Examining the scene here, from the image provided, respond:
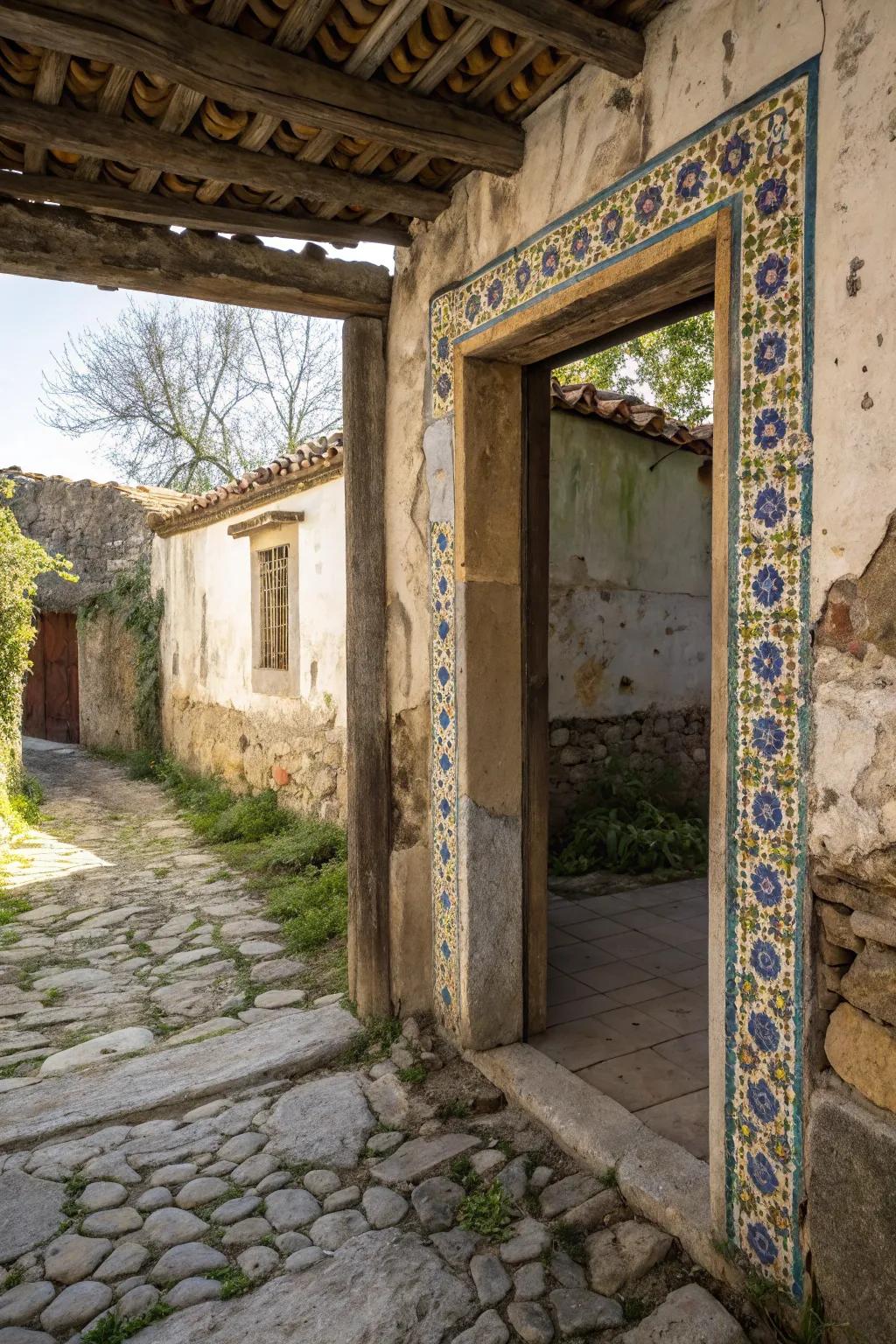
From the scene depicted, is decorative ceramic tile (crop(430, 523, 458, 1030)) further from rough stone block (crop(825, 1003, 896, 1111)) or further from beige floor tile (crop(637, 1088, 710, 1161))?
rough stone block (crop(825, 1003, 896, 1111))

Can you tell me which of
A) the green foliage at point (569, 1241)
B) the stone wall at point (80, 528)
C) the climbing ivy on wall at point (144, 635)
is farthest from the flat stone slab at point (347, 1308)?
the stone wall at point (80, 528)

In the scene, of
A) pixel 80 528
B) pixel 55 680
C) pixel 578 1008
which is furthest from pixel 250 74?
pixel 55 680

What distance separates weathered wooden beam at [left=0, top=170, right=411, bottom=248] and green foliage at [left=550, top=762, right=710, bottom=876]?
4012 mm

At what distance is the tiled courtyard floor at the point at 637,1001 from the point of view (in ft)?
9.92

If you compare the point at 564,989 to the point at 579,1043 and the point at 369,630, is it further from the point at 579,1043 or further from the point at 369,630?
the point at 369,630

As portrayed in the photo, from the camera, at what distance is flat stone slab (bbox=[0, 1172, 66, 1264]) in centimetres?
246

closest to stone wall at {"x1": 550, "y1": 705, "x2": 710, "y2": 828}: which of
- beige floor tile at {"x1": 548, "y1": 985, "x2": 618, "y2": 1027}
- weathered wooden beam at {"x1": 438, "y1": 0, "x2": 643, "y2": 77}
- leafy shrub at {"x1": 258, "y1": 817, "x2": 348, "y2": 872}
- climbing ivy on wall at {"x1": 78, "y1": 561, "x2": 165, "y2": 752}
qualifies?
leafy shrub at {"x1": 258, "y1": 817, "x2": 348, "y2": 872}

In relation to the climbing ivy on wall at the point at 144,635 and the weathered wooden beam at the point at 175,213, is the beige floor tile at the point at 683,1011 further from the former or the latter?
the climbing ivy on wall at the point at 144,635

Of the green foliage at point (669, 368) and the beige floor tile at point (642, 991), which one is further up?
the green foliage at point (669, 368)

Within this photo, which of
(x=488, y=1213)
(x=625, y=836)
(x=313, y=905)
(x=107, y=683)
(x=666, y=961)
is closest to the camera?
(x=488, y=1213)

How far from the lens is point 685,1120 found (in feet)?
9.36

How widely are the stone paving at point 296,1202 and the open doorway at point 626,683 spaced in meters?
1.41

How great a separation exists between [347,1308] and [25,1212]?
1.07 metres

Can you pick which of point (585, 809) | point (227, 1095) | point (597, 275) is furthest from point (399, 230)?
point (585, 809)
